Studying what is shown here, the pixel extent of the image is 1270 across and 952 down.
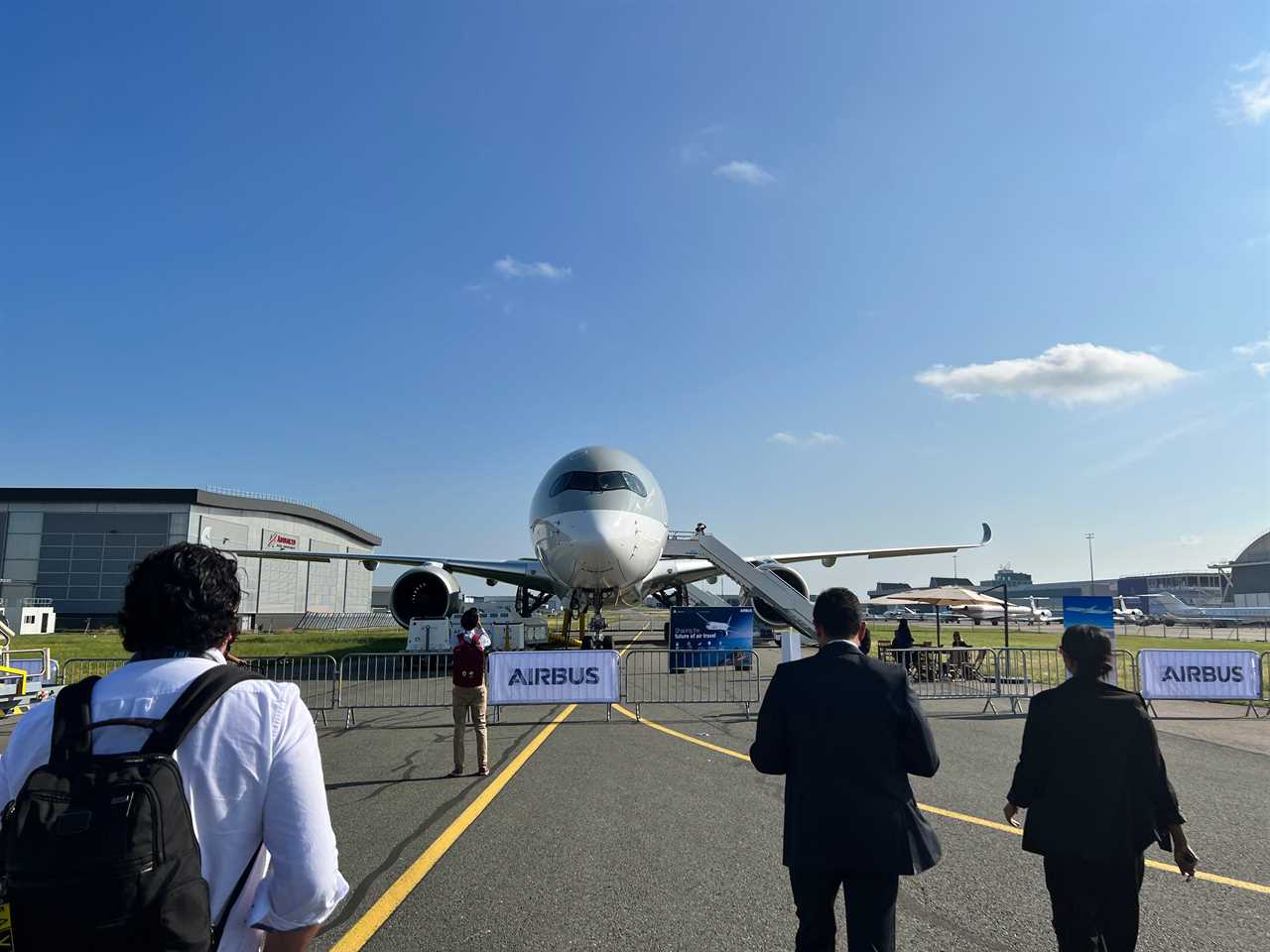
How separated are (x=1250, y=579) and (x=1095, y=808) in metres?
112

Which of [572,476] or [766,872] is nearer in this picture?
[766,872]

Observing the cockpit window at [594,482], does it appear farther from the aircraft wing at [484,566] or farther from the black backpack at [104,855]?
the black backpack at [104,855]

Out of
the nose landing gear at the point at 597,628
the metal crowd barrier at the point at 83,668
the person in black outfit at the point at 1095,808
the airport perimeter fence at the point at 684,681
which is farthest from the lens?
the nose landing gear at the point at 597,628

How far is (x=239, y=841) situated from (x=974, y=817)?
5.77 m

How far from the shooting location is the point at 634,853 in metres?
5.16

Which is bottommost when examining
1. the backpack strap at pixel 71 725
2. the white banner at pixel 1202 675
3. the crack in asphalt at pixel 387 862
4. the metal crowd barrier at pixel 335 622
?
the metal crowd barrier at pixel 335 622

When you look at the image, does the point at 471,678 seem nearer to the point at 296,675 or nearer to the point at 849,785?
the point at 849,785

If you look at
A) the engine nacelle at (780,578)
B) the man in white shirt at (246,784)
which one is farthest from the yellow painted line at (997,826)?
the engine nacelle at (780,578)

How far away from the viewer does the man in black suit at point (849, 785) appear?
2717 mm

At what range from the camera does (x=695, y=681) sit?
48.8 ft

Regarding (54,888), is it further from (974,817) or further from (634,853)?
(974,817)

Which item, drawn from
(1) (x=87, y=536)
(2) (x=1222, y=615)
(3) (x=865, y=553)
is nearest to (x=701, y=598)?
(3) (x=865, y=553)

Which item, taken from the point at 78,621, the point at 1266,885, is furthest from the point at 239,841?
the point at 78,621

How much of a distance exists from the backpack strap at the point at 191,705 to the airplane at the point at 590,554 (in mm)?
13777
